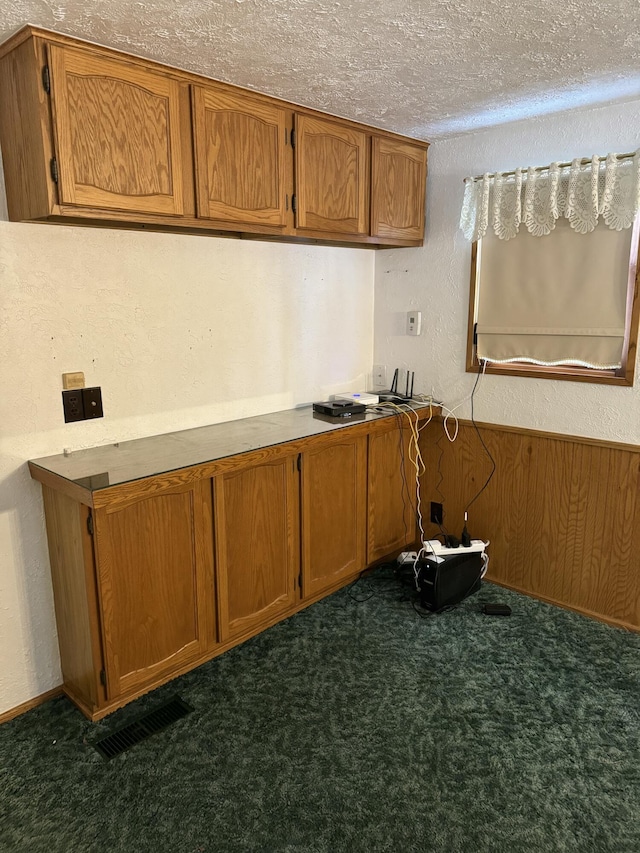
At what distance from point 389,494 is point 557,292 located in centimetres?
130

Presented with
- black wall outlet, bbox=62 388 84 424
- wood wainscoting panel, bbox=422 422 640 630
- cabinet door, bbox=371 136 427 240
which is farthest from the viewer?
cabinet door, bbox=371 136 427 240

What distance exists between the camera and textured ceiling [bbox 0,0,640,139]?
1.66 meters

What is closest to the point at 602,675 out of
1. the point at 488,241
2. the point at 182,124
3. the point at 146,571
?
the point at 146,571

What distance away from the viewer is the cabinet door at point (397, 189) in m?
2.92

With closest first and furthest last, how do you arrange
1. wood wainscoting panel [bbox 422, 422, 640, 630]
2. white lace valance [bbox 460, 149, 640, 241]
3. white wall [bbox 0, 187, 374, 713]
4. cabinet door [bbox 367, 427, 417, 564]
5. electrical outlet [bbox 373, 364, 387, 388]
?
white wall [bbox 0, 187, 374, 713], white lace valance [bbox 460, 149, 640, 241], wood wainscoting panel [bbox 422, 422, 640, 630], cabinet door [bbox 367, 427, 417, 564], electrical outlet [bbox 373, 364, 387, 388]

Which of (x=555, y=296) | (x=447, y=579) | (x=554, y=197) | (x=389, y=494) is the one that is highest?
(x=554, y=197)

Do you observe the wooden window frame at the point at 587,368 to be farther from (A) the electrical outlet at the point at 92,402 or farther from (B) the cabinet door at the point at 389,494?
(A) the electrical outlet at the point at 92,402

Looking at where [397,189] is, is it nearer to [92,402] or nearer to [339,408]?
[339,408]

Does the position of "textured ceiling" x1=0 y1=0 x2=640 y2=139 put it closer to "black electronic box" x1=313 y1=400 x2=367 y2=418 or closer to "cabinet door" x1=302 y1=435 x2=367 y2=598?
"black electronic box" x1=313 y1=400 x2=367 y2=418

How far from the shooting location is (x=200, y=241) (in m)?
2.63

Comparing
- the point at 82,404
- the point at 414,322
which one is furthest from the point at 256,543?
the point at 414,322

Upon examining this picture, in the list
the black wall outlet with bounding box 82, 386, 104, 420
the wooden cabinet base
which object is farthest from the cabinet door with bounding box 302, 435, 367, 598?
the black wall outlet with bounding box 82, 386, 104, 420

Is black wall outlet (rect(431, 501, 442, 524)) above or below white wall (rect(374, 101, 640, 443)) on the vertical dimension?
below

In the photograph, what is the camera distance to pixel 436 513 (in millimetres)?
3453
